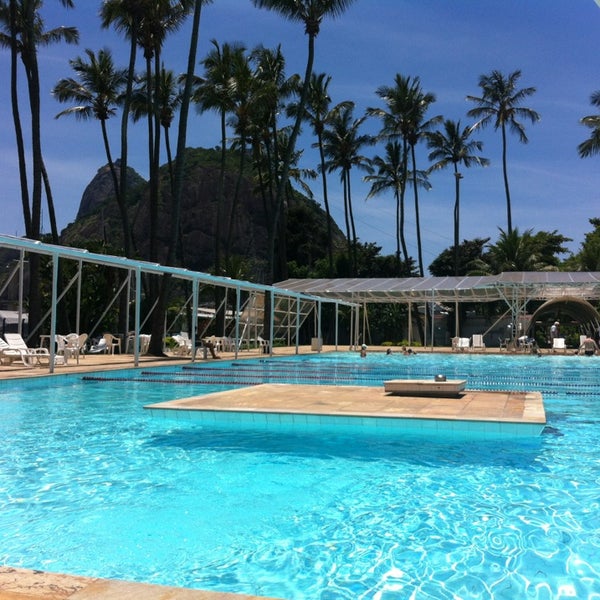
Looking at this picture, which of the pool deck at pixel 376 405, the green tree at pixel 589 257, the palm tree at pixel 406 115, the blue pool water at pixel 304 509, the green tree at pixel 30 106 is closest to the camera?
the blue pool water at pixel 304 509

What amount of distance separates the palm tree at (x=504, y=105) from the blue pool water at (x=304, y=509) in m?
35.4

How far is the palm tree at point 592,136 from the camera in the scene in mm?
33147

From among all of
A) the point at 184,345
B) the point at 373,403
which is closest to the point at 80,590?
the point at 373,403

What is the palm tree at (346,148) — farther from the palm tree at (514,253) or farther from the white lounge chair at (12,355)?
the white lounge chair at (12,355)

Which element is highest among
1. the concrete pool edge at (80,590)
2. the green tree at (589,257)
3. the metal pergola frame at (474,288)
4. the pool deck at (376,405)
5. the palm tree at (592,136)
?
the palm tree at (592,136)

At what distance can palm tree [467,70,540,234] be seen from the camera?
39562mm

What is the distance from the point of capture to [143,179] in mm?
78562

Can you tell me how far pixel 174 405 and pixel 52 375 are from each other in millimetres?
5369

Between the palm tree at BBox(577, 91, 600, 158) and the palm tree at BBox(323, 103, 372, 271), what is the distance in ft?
40.1

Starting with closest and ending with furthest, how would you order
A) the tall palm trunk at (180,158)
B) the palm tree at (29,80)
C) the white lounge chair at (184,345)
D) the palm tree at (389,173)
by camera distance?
the tall palm trunk at (180,158), the palm tree at (29,80), the white lounge chair at (184,345), the palm tree at (389,173)

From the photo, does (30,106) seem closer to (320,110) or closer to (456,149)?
(320,110)

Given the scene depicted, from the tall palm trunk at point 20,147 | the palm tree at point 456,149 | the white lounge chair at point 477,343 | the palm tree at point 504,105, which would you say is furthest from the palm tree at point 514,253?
the tall palm trunk at point 20,147

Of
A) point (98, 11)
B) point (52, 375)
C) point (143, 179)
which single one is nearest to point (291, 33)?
point (98, 11)

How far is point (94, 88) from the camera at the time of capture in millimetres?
28766
